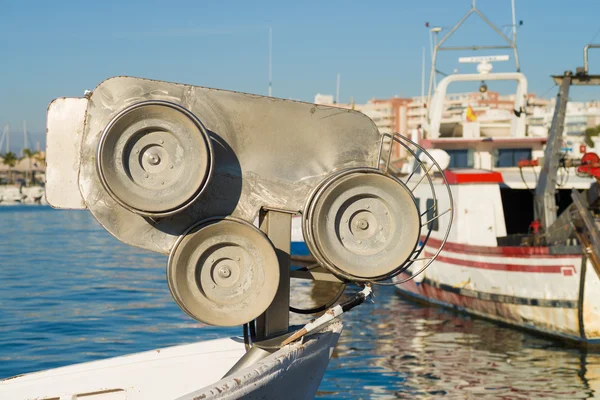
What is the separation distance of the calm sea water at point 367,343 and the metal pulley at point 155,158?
5.54 metres

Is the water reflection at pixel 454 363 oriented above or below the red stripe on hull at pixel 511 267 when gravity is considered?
below

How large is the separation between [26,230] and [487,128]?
120ft

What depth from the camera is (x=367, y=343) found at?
51.7 feet

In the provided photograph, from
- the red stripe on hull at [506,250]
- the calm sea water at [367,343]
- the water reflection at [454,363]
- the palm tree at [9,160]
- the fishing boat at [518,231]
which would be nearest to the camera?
the water reflection at [454,363]

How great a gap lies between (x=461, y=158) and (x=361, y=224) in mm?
17742

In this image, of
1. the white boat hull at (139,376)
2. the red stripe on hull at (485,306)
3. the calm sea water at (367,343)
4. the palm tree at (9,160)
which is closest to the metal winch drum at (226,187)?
the white boat hull at (139,376)

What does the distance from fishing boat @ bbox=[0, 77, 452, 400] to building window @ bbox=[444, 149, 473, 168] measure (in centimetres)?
1722

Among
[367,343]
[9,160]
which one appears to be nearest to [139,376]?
[367,343]

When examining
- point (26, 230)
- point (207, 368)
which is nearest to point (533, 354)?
point (207, 368)

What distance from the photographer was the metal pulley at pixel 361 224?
23.7 feet

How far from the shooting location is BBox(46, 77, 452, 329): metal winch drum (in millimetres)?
6875

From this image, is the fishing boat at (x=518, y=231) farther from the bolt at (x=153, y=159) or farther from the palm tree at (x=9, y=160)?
the palm tree at (x=9, y=160)

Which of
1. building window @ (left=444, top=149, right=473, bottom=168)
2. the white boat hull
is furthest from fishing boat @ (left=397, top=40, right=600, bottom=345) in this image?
the white boat hull

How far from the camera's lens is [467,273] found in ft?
61.3
